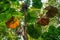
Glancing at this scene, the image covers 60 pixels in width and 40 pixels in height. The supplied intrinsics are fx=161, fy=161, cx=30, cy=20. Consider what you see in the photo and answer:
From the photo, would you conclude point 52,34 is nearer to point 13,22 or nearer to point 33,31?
point 33,31

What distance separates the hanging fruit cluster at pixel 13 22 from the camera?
521 mm

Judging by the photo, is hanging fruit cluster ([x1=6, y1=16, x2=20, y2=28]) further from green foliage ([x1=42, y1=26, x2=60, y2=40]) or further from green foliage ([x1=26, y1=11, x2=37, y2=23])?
green foliage ([x1=42, y1=26, x2=60, y2=40])

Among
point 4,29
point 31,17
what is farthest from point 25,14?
point 4,29

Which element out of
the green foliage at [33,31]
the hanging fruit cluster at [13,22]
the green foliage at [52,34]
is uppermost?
the hanging fruit cluster at [13,22]

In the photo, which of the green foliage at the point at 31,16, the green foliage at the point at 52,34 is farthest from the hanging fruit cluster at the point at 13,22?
the green foliage at the point at 52,34

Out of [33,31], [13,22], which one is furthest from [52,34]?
[13,22]

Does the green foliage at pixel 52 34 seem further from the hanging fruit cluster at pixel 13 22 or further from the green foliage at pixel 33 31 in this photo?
the hanging fruit cluster at pixel 13 22

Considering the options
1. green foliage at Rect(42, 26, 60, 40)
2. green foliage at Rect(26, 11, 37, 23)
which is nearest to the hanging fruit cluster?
green foliage at Rect(26, 11, 37, 23)

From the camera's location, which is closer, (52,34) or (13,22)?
(13,22)

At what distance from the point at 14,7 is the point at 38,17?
9cm

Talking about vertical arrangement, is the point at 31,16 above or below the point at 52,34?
above

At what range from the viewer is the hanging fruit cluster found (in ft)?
1.71

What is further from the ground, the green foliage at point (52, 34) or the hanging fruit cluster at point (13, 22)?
the hanging fruit cluster at point (13, 22)

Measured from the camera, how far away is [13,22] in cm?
53
